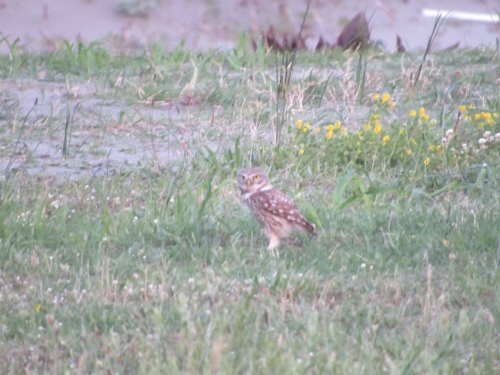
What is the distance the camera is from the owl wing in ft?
17.4

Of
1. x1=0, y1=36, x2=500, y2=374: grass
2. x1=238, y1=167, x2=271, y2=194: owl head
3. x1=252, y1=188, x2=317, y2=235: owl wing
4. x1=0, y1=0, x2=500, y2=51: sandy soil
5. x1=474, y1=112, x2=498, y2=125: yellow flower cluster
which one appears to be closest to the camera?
x1=0, y1=36, x2=500, y2=374: grass

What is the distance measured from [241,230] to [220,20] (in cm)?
978

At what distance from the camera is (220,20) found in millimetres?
14789

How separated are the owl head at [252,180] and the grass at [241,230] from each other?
23cm

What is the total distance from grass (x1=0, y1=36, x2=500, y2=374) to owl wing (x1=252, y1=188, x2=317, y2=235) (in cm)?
17

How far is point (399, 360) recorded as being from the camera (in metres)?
3.87

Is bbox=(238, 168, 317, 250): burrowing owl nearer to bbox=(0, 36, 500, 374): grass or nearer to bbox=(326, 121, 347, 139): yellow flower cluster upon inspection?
bbox=(0, 36, 500, 374): grass

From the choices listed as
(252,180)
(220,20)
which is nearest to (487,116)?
(252,180)

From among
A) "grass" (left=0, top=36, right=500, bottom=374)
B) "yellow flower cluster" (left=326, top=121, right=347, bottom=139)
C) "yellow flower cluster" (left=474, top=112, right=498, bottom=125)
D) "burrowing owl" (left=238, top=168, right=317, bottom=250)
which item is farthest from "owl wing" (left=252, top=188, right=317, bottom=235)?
"yellow flower cluster" (left=474, top=112, right=498, bottom=125)

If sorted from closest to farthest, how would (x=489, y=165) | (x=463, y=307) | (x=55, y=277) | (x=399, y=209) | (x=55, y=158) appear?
1. (x=463, y=307)
2. (x=55, y=277)
3. (x=399, y=209)
4. (x=489, y=165)
5. (x=55, y=158)

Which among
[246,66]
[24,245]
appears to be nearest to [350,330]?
[24,245]

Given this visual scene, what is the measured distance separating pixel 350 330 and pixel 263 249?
3.94ft

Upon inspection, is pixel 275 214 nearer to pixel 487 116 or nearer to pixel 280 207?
pixel 280 207

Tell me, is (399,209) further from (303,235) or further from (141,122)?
(141,122)
